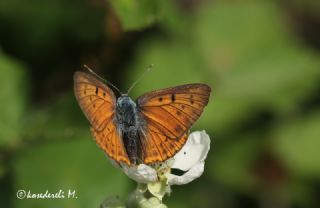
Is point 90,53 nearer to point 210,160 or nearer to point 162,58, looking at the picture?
point 162,58

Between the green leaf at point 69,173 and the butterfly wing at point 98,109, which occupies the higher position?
the butterfly wing at point 98,109

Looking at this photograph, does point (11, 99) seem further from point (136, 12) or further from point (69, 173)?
point (136, 12)

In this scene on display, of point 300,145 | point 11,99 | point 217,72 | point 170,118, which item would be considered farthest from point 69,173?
point 300,145

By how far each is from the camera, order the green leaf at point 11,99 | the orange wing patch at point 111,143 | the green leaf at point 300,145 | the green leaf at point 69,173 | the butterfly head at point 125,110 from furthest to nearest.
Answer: the green leaf at point 300,145 < the green leaf at point 11,99 < the green leaf at point 69,173 < the butterfly head at point 125,110 < the orange wing patch at point 111,143

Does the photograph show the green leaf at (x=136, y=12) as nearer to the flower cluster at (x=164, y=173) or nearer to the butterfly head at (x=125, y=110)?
the butterfly head at (x=125, y=110)

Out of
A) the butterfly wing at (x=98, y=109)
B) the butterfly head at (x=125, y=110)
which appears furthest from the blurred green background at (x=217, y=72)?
the butterfly wing at (x=98, y=109)

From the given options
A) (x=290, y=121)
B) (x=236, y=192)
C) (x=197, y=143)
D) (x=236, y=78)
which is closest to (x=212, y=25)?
(x=236, y=78)

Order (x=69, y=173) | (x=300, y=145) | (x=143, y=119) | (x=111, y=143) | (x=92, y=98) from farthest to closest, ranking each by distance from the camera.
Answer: (x=300, y=145) < (x=69, y=173) < (x=143, y=119) < (x=92, y=98) < (x=111, y=143)
